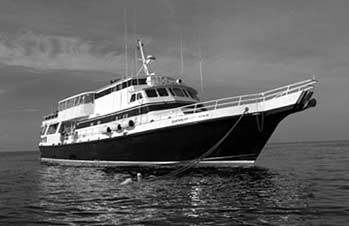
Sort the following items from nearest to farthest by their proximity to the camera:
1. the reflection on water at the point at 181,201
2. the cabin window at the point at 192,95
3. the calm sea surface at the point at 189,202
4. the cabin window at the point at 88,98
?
the calm sea surface at the point at 189,202
the reflection on water at the point at 181,201
the cabin window at the point at 192,95
the cabin window at the point at 88,98

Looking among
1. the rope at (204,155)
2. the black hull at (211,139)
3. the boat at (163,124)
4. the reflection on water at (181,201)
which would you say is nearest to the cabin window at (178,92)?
the boat at (163,124)

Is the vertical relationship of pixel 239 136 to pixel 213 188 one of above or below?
above

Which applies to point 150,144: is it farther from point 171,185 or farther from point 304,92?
point 304,92

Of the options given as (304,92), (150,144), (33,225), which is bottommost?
(33,225)

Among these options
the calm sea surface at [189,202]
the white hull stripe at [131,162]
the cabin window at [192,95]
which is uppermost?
the cabin window at [192,95]

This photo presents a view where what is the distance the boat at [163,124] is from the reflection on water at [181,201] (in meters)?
2.67

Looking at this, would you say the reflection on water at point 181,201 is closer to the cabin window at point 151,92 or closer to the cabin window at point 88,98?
the cabin window at point 151,92

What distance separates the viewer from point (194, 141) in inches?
850

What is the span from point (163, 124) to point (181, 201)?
10.1 meters

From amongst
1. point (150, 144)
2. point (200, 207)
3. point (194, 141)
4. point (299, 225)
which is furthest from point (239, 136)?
point (299, 225)

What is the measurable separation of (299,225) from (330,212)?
172 cm

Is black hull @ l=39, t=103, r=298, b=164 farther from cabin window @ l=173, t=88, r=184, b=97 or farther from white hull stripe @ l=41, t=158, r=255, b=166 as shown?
cabin window @ l=173, t=88, r=184, b=97

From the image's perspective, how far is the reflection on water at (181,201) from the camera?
10.4 meters

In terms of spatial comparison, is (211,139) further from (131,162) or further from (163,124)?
(131,162)
